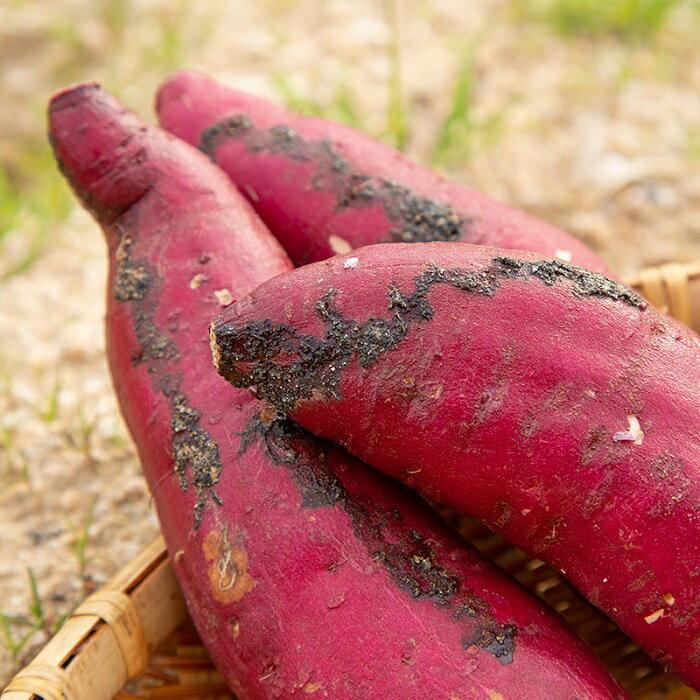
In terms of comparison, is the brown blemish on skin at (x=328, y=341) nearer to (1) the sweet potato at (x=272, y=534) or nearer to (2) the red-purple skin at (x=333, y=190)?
(1) the sweet potato at (x=272, y=534)

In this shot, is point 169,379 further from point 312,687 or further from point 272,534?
point 312,687

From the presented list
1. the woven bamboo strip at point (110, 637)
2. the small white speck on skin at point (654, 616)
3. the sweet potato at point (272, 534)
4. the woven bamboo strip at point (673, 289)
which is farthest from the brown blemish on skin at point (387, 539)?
the woven bamboo strip at point (673, 289)

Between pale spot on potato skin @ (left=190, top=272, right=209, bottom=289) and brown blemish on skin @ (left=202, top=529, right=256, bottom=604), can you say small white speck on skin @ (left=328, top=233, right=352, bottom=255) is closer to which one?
pale spot on potato skin @ (left=190, top=272, right=209, bottom=289)

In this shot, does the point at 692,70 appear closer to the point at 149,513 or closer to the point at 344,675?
the point at 149,513

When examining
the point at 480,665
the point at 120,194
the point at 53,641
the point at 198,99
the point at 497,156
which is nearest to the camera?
the point at 480,665

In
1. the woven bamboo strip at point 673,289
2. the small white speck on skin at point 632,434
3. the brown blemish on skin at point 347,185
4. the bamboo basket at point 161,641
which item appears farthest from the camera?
the woven bamboo strip at point 673,289

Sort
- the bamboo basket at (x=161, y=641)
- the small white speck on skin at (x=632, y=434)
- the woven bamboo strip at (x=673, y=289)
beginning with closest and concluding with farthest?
the small white speck on skin at (x=632, y=434) < the bamboo basket at (x=161, y=641) < the woven bamboo strip at (x=673, y=289)

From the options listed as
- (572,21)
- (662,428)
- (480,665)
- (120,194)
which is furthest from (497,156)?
(480,665)
